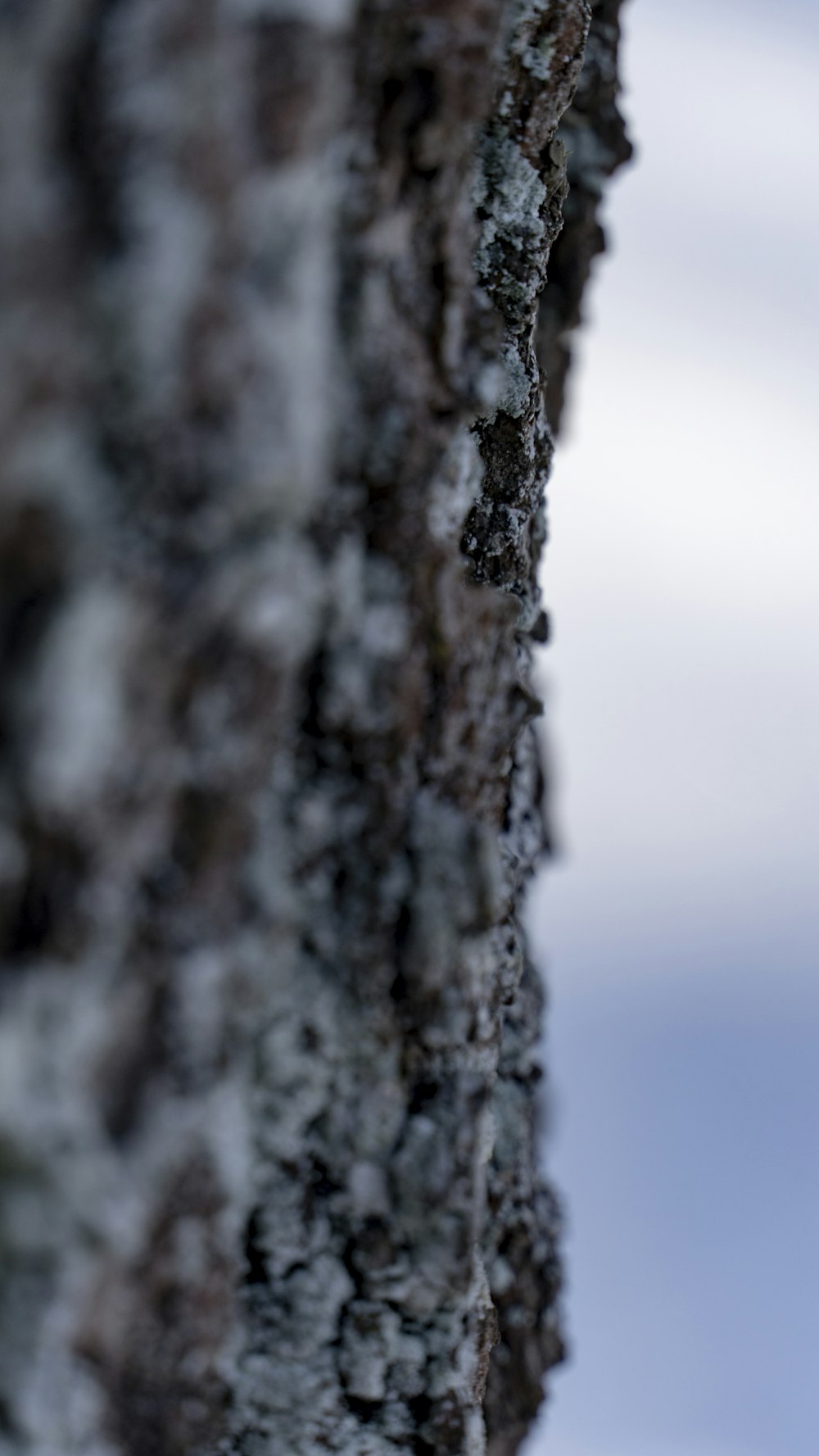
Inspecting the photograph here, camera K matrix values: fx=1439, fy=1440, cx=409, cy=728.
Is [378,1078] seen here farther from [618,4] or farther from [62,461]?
[618,4]

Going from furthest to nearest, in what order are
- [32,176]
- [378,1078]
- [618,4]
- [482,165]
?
[618,4]
[482,165]
[378,1078]
[32,176]

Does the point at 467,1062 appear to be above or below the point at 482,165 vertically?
below

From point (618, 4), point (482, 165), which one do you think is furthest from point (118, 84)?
point (618, 4)

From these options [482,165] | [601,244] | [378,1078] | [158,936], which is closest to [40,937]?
[158,936]

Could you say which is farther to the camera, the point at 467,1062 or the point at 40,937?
the point at 467,1062

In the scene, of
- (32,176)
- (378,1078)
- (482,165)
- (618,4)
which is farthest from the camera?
(618,4)

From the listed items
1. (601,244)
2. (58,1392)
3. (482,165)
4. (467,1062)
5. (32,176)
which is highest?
(601,244)
